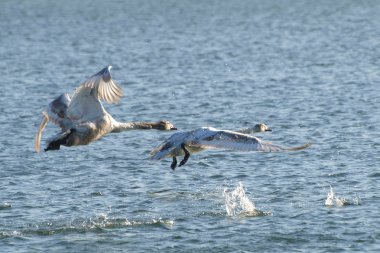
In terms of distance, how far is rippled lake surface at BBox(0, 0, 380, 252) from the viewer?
1906 cm

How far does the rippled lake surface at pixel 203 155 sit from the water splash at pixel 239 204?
0.12 feet

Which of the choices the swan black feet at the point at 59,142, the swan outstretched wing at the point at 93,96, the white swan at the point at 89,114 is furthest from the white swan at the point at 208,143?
the swan black feet at the point at 59,142

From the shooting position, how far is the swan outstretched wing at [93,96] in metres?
19.8

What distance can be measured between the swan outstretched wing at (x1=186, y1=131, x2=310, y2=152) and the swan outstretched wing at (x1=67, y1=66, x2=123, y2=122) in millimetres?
1696

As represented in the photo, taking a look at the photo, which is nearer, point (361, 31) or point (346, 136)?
point (346, 136)

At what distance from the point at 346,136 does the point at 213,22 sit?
41.1 metres

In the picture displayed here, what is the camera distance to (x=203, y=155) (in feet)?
83.7

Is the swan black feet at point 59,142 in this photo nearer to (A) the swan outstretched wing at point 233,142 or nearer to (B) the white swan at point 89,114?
(B) the white swan at point 89,114

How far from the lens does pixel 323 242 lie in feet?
59.9

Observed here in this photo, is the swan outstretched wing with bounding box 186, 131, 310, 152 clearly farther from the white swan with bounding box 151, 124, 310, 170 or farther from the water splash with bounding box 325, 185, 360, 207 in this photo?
the water splash with bounding box 325, 185, 360, 207

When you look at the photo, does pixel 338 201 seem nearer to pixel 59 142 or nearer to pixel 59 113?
pixel 59 142

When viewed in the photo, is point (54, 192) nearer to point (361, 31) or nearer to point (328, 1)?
point (361, 31)

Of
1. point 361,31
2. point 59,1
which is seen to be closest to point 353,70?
point 361,31

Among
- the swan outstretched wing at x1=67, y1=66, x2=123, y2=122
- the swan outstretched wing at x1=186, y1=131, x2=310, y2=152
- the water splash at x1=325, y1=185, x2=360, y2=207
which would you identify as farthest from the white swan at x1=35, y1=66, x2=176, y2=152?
the water splash at x1=325, y1=185, x2=360, y2=207
